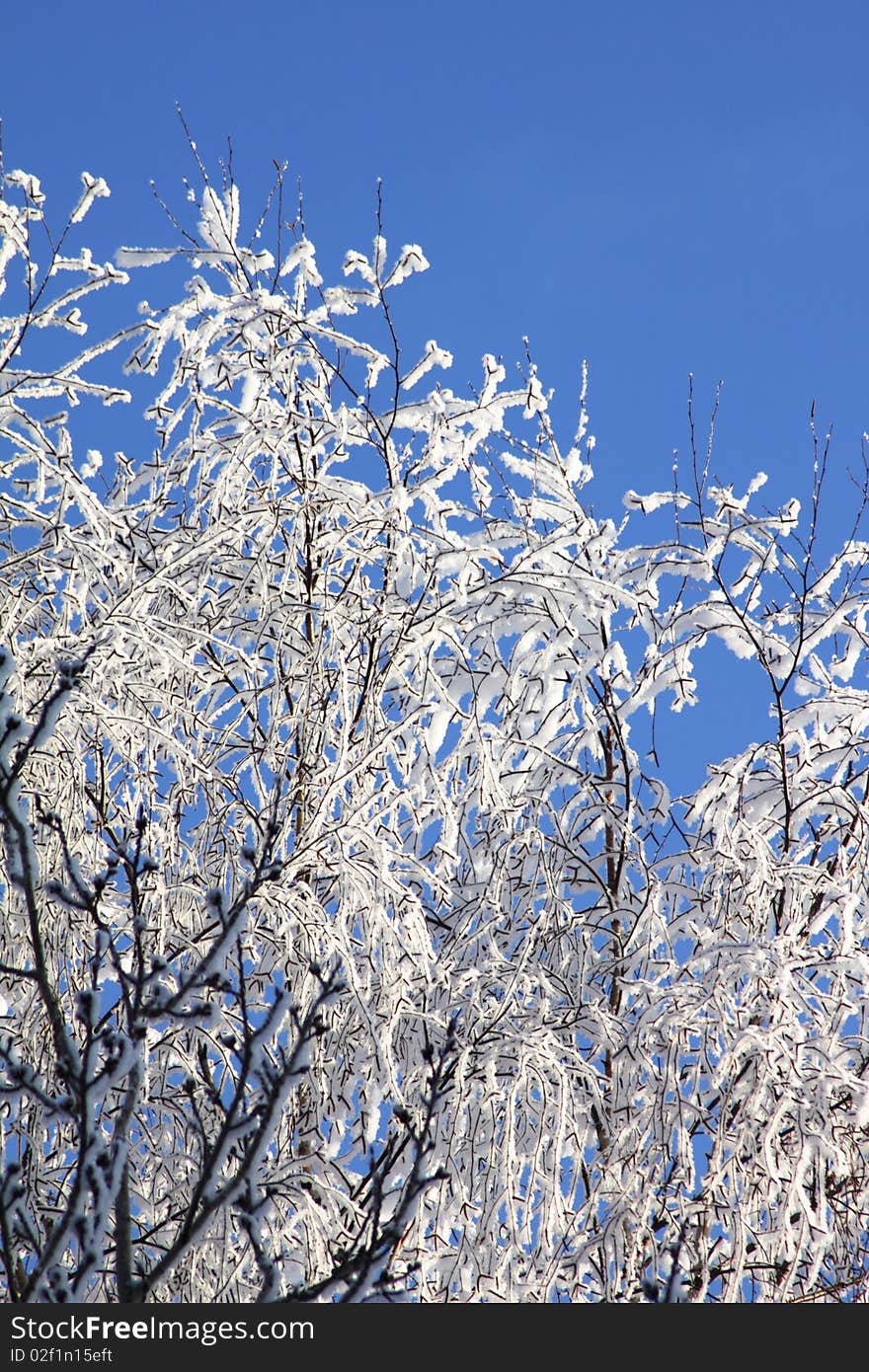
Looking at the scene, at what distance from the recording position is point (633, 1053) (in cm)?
344

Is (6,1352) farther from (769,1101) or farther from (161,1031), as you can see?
(769,1101)

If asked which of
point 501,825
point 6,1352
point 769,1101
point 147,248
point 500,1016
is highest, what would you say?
point 147,248

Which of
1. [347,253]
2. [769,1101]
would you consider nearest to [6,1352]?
[769,1101]

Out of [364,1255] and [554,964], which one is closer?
[364,1255]

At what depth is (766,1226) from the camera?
3.36 m

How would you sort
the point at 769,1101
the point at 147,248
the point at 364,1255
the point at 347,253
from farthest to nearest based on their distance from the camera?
1. the point at 347,253
2. the point at 147,248
3. the point at 769,1101
4. the point at 364,1255

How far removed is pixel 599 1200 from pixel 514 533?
82.7 inches

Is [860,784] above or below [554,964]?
above

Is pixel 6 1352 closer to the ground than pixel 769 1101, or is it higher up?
closer to the ground

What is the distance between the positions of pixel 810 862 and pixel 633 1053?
46.4 inches

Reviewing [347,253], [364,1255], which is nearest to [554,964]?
[364,1255]

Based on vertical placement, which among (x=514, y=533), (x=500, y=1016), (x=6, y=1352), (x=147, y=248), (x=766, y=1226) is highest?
(x=147, y=248)

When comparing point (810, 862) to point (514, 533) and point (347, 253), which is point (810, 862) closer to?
point (514, 533)

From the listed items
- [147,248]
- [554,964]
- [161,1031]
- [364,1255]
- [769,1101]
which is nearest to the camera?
[364,1255]
